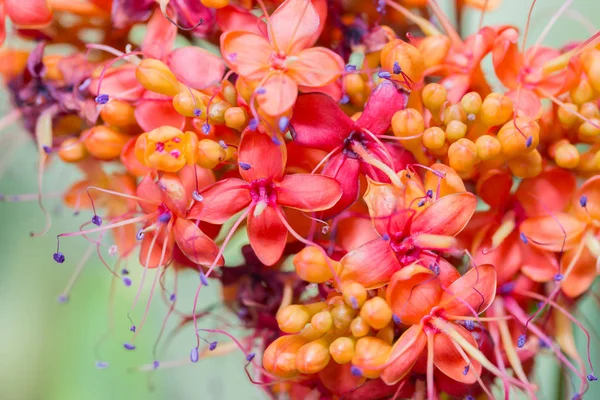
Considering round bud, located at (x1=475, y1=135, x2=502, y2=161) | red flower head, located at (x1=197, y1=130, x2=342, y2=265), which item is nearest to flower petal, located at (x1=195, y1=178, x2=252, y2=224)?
red flower head, located at (x1=197, y1=130, x2=342, y2=265)

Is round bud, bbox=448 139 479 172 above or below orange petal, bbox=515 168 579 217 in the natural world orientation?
above

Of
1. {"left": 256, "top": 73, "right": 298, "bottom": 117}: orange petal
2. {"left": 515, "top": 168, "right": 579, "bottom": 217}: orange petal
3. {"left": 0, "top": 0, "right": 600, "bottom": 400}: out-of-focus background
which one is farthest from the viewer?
{"left": 0, "top": 0, "right": 600, "bottom": 400}: out-of-focus background

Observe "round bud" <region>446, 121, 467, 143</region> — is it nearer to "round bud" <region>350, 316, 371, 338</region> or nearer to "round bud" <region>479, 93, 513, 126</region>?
"round bud" <region>479, 93, 513, 126</region>

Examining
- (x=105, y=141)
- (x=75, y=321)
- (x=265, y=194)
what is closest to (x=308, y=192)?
(x=265, y=194)

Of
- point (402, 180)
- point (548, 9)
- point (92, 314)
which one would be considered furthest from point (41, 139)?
point (548, 9)

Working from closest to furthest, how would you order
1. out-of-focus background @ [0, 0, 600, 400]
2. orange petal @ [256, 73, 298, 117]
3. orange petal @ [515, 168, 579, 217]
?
orange petal @ [256, 73, 298, 117]
orange petal @ [515, 168, 579, 217]
out-of-focus background @ [0, 0, 600, 400]

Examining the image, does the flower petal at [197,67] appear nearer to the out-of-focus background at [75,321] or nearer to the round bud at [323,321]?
the round bud at [323,321]
